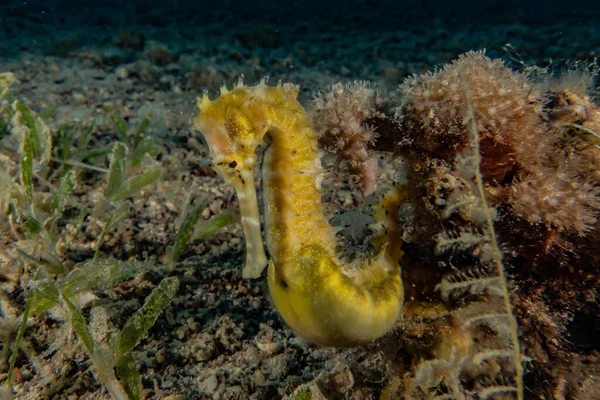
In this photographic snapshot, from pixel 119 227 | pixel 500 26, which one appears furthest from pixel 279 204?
pixel 500 26

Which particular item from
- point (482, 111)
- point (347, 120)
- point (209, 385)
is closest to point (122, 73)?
point (347, 120)

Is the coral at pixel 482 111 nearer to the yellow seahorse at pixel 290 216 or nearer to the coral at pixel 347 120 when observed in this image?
the coral at pixel 347 120

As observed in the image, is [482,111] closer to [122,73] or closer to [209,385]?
[209,385]

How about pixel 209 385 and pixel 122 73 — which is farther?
pixel 122 73

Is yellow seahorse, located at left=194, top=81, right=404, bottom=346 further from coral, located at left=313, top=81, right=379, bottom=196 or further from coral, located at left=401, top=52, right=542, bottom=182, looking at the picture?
coral, located at left=401, top=52, right=542, bottom=182

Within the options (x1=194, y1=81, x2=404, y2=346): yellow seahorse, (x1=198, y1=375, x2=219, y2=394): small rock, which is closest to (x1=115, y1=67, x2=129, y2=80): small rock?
(x1=194, y1=81, x2=404, y2=346): yellow seahorse

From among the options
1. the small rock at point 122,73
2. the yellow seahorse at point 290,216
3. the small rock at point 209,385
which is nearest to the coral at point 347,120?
the yellow seahorse at point 290,216
